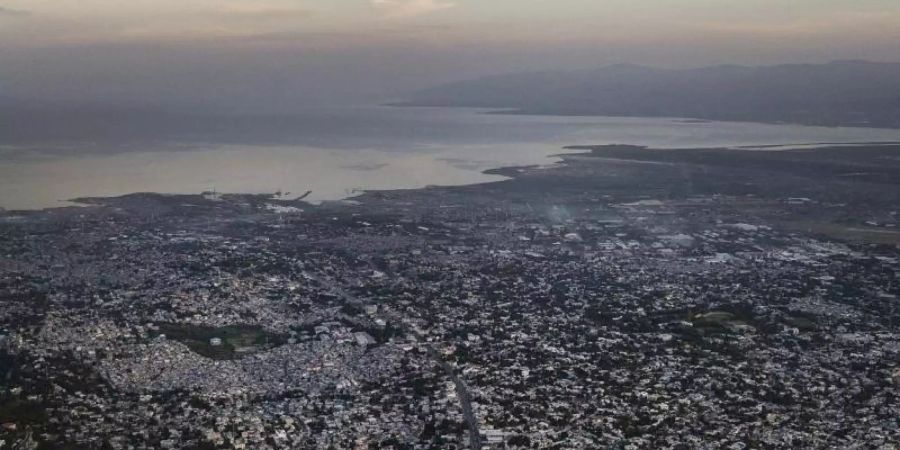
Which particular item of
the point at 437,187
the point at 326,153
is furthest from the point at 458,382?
the point at 326,153

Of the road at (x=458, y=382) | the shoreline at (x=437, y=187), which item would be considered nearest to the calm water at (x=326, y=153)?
the shoreline at (x=437, y=187)

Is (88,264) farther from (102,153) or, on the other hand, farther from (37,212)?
(102,153)

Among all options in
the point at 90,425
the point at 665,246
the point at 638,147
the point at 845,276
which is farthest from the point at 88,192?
the point at 638,147

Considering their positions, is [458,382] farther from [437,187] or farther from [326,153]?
[326,153]

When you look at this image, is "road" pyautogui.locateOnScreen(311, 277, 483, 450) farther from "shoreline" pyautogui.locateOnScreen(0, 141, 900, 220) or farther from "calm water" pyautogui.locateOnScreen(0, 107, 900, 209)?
"calm water" pyautogui.locateOnScreen(0, 107, 900, 209)

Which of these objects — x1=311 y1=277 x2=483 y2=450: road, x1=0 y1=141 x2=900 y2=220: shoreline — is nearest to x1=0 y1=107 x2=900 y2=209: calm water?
x1=0 y1=141 x2=900 y2=220: shoreline

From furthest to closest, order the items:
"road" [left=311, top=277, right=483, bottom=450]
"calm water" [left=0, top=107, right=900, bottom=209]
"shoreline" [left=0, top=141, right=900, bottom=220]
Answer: "calm water" [left=0, top=107, right=900, bottom=209] < "shoreline" [left=0, top=141, right=900, bottom=220] < "road" [left=311, top=277, right=483, bottom=450]

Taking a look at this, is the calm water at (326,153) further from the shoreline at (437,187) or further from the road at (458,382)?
the road at (458,382)

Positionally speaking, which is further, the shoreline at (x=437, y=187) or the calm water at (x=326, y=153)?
the calm water at (x=326, y=153)
